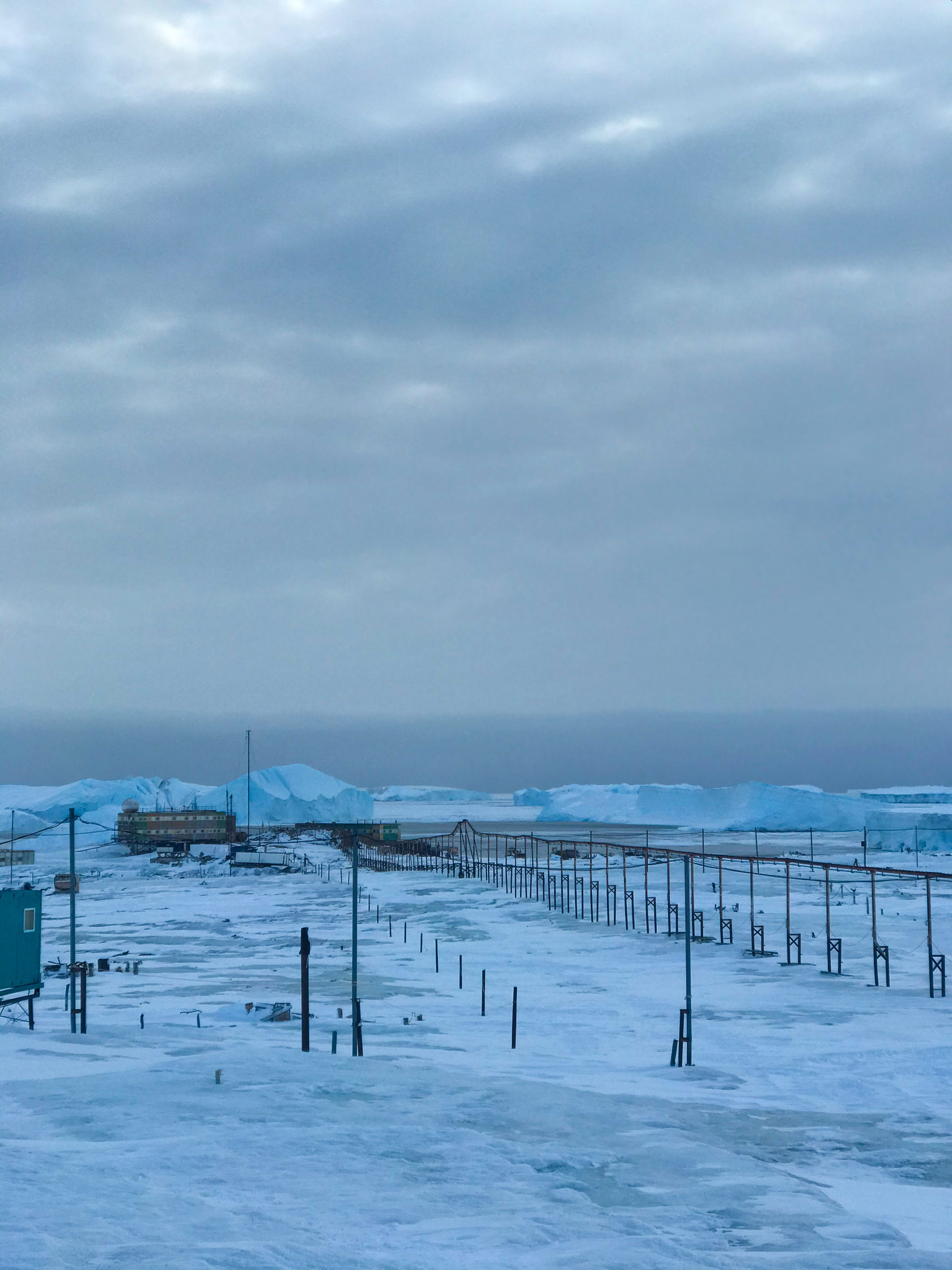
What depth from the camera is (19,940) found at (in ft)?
90.8

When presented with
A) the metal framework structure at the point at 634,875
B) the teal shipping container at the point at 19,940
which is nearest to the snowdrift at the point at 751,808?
the metal framework structure at the point at 634,875

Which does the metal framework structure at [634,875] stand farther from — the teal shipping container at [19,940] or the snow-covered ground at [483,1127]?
the teal shipping container at [19,940]

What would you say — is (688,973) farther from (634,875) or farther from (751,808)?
(751,808)

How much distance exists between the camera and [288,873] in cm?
9762

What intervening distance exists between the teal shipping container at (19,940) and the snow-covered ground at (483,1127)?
1560 millimetres

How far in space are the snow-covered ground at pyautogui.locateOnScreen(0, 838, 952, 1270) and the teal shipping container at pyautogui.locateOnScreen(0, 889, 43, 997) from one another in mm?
1560

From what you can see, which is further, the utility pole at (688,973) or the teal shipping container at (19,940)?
the teal shipping container at (19,940)

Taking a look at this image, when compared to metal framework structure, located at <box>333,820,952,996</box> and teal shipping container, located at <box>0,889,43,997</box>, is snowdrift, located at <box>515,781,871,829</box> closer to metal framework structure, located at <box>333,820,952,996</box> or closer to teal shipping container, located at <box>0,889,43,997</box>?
metal framework structure, located at <box>333,820,952,996</box>

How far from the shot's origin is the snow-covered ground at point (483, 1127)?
12.1 meters

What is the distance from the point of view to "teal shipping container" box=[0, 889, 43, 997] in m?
27.2

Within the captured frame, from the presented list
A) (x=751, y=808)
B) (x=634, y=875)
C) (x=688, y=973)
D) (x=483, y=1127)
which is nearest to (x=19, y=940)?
(x=483, y=1127)

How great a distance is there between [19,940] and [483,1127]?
15433 mm

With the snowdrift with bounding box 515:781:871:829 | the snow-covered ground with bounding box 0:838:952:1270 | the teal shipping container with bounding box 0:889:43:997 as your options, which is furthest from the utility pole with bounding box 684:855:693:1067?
the snowdrift with bounding box 515:781:871:829

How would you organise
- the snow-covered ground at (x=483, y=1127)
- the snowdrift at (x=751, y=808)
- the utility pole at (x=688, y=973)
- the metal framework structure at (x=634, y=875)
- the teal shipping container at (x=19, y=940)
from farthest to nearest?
the snowdrift at (x=751, y=808) → the metal framework structure at (x=634, y=875) → the teal shipping container at (x=19, y=940) → the utility pole at (x=688, y=973) → the snow-covered ground at (x=483, y=1127)
